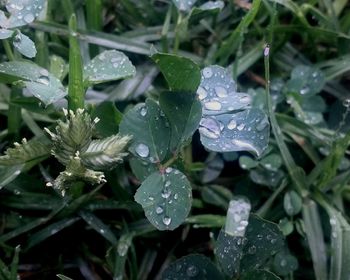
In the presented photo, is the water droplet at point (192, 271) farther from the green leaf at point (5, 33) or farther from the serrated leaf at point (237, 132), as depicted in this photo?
the green leaf at point (5, 33)

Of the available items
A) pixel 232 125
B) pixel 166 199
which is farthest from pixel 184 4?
pixel 166 199

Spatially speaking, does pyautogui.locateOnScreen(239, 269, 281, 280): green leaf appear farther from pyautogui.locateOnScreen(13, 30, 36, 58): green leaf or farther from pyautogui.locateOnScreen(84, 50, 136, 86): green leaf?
pyautogui.locateOnScreen(13, 30, 36, 58): green leaf

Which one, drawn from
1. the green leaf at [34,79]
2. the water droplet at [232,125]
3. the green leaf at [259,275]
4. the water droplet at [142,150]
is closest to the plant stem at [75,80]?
the green leaf at [34,79]

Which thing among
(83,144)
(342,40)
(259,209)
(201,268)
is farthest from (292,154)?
(83,144)

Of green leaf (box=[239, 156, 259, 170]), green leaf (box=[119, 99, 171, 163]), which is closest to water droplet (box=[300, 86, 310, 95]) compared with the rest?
green leaf (box=[239, 156, 259, 170])

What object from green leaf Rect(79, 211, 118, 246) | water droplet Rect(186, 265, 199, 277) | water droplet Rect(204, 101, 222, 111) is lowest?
green leaf Rect(79, 211, 118, 246)

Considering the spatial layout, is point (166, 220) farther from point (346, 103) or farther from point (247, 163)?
point (346, 103)

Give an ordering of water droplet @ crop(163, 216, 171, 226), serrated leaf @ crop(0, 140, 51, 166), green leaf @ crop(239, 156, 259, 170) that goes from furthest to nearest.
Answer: green leaf @ crop(239, 156, 259, 170) → serrated leaf @ crop(0, 140, 51, 166) → water droplet @ crop(163, 216, 171, 226)
